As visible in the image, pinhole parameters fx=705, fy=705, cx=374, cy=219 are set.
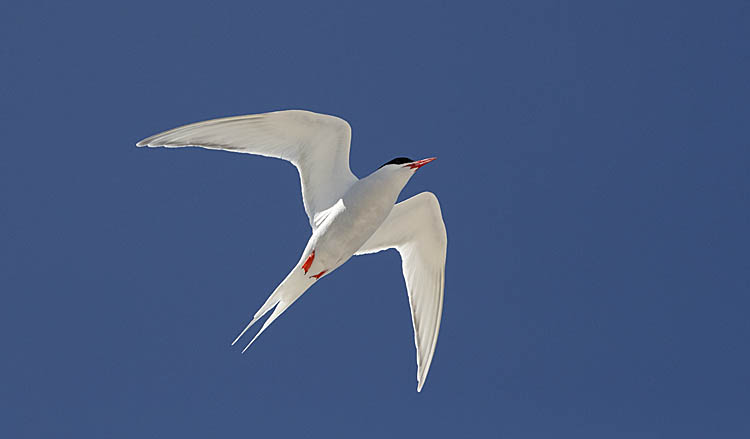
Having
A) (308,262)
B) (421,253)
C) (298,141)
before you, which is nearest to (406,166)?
(298,141)

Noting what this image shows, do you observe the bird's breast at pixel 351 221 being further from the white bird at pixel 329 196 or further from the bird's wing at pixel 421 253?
the bird's wing at pixel 421 253

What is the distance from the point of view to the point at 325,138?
6.29 metres

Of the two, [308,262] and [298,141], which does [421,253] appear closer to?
[308,262]

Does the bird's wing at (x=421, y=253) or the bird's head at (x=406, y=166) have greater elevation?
the bird's head at (x=406, y=166)

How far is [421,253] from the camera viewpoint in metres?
7.23

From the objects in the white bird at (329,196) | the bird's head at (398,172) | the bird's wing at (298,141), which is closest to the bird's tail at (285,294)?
the white bird at (329,196)

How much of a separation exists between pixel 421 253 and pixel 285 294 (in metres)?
1.58

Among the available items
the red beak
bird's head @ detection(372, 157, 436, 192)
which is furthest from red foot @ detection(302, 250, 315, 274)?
the red beak

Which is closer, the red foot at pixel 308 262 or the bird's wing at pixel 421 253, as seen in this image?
the red foot at pixel 308 262

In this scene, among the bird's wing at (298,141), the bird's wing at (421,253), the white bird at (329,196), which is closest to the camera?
the bird's wing at (298,141)

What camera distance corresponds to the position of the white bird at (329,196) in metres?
5.95

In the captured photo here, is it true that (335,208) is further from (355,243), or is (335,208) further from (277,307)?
(277,307)

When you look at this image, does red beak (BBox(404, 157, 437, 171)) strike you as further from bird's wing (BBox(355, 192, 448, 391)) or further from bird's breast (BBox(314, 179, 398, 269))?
bird's wing (BBox(355, 192, 448, 391))

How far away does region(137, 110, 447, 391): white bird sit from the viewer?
19.5ft
